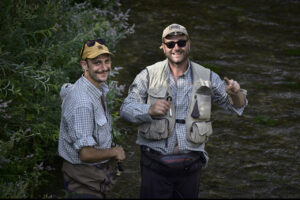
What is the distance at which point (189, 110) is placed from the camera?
14.9 ft

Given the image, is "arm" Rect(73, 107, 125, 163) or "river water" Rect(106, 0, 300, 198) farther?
"river water" Rect(106, 0, 300, 198)

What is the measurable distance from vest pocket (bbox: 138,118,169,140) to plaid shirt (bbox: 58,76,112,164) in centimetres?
36

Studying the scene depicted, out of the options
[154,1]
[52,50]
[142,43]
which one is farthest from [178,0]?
[52,50]

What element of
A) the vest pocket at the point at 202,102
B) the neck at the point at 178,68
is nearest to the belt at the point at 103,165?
the vest pocket at the point at 202,102

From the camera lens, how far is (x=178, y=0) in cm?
1730

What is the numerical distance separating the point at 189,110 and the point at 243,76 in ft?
21.8

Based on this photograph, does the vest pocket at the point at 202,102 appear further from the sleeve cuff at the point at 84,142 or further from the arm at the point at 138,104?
the sleeve cuff at the point at 84,142

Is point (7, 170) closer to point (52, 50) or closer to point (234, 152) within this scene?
point (52, 50)

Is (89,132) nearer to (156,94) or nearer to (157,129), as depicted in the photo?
(157,129)

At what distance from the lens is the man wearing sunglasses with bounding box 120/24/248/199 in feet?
14.6

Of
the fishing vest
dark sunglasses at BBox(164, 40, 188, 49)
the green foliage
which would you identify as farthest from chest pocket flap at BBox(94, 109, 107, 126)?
the green foliage

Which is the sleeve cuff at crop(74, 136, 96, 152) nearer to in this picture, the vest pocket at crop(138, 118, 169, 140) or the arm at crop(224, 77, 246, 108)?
the vest pocket at crop(138, 118, 169, 140)

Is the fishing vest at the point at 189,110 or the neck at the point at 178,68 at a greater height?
the neck at the point at 178,68

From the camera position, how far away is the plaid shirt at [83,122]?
13.2 feet
